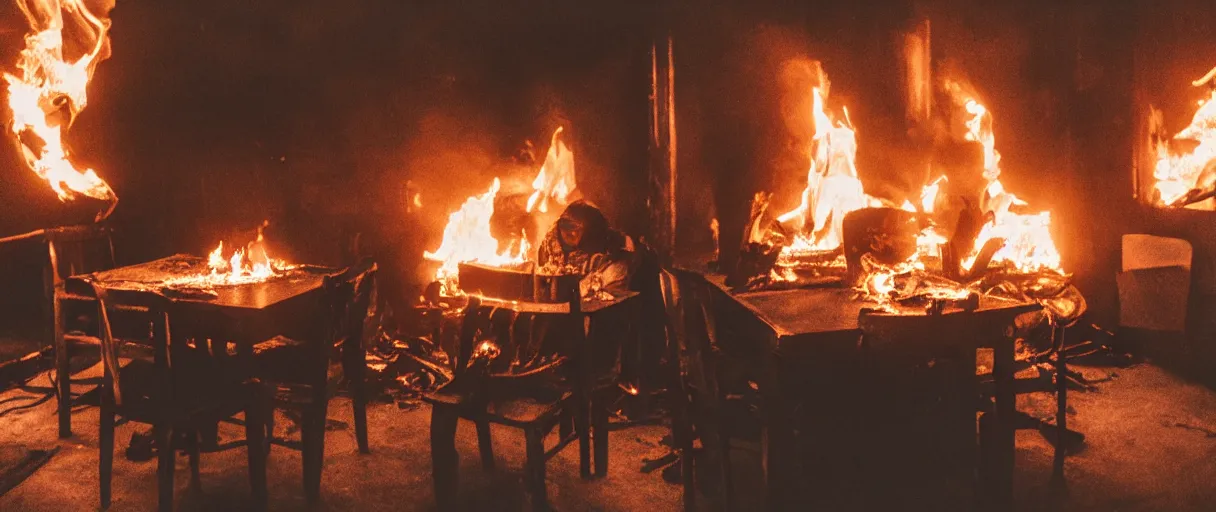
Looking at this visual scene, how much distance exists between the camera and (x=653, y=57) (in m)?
7.21

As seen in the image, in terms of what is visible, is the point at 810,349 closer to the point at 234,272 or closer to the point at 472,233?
the point at 234,272

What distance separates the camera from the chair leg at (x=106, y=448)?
15.3 feet

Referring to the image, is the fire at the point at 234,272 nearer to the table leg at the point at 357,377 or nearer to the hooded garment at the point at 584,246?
the table leg at the point at 357,377

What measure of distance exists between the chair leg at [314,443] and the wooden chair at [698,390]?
1925 millimetres

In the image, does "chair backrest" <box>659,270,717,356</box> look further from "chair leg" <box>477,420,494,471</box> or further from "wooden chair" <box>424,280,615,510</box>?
"chair leg" <box>477,420,494,471</box>

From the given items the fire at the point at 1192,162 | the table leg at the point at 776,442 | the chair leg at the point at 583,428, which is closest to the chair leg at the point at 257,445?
the chair leg at the point at 583,428

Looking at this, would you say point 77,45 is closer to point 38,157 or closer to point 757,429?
point 38,157

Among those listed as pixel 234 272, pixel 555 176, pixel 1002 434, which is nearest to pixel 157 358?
pixel 234 272

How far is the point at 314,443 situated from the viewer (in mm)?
4820

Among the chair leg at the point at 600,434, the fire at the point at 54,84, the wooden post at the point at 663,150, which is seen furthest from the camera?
the wooden post at the point at 663,150

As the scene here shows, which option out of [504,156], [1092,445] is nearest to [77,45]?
[504,156]

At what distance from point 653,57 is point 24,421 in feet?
17.3

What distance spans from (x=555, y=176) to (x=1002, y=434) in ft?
14.2

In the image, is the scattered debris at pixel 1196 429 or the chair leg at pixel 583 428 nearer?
the chair leg at pixel 583 428
